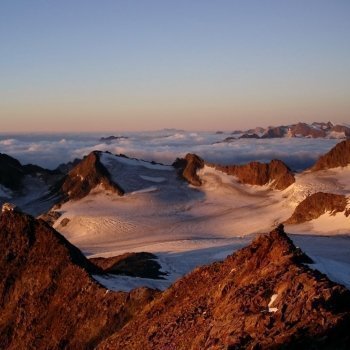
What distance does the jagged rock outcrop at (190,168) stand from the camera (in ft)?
437

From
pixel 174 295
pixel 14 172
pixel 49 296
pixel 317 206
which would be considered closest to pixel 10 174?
pixel 14 172

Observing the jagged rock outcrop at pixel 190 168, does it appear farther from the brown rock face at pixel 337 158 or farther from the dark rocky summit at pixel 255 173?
A: the brown rock face at pixel 337 158

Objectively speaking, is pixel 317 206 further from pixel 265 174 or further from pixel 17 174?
pixel 17 174

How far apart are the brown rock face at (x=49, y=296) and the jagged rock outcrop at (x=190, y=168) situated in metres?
92.2

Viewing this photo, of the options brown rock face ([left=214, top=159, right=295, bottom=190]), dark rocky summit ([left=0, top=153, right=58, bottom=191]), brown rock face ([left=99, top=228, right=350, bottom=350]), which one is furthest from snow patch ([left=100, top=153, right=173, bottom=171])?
brown rock face ([left=99, top=228, right=350, bottom=350])

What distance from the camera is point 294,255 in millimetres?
20625

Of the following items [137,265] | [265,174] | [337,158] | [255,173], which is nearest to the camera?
[137,265]

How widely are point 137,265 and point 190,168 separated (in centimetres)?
→ 8457

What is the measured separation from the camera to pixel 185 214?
112250 mm

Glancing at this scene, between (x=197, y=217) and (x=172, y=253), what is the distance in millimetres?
44929

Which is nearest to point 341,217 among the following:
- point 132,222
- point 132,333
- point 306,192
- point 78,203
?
point 306,192

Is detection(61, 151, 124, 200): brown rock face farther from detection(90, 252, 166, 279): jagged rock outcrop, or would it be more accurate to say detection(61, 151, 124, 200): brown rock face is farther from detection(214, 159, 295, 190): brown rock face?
detection(90, 252, 166, 279): jagged rock outcrop

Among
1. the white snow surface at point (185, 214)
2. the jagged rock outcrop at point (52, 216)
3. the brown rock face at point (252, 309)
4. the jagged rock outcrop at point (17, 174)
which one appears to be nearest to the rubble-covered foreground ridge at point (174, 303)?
the brown rock face at point (252, 309)

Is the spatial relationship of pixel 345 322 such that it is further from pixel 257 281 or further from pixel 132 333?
pixel 132 333
